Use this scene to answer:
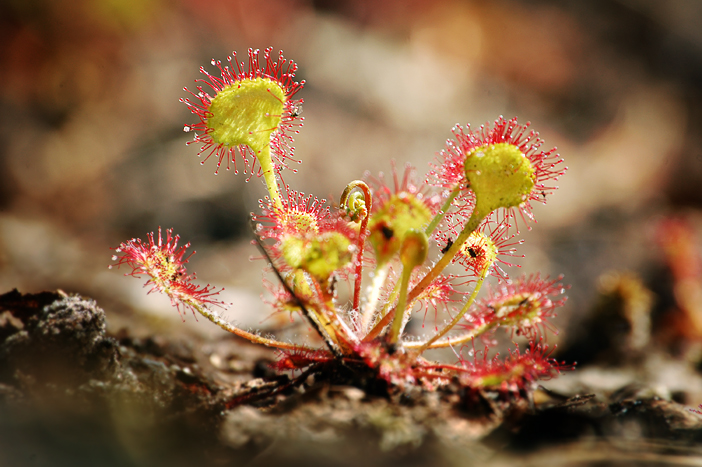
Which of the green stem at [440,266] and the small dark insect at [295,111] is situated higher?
the small dark insect at [295,111]

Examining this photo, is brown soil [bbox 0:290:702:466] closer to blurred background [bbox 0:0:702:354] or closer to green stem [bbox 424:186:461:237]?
green stem [bbox 424:186:461:237]

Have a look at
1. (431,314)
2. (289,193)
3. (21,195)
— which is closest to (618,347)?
(431,314)

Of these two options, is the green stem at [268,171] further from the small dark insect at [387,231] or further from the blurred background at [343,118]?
the blurred background at [343,118]

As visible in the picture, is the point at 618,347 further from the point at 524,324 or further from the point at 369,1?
the point at 369,1

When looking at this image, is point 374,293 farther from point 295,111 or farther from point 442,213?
point 295,111

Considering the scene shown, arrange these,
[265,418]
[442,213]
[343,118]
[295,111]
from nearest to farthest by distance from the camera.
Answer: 1. [265,418]
2. [442,213]
3. [295,111]
4. [343,118]

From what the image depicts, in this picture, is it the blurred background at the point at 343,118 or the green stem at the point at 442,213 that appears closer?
the green stem at the point at 442,213

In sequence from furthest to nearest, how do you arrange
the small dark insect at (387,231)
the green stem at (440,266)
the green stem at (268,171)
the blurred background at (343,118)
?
1. the blurred background at (343,118)
2. the green stem at (268,171)
3. the green stem at (440,266)
4. the small dark insect at (387,231)

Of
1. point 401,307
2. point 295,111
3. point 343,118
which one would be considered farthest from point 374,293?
point 343,118

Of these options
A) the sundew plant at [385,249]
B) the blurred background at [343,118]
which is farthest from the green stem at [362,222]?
the blurred background at [343,118]
